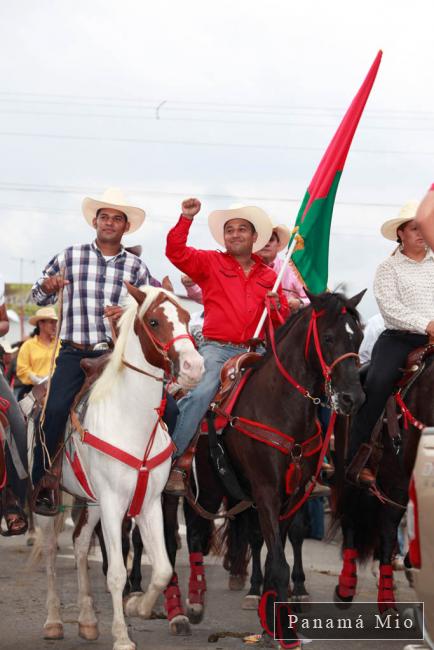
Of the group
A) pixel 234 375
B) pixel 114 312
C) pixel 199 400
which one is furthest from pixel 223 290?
pixel 114 312

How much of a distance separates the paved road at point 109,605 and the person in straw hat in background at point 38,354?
2.35 m

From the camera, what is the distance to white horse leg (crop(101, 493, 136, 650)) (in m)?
7.27

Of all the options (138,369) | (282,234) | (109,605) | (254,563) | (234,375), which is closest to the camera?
(138,369)

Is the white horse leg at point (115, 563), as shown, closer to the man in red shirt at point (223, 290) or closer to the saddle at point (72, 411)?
the saddle at point (72, 411)

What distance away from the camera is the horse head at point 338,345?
7.66 meters

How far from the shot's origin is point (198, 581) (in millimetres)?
9078

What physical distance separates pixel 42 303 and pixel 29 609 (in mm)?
2717

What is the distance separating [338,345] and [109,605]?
141 inches

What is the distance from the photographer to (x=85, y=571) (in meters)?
8.51

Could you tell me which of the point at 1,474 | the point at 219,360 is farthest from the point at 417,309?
the point at 1,474

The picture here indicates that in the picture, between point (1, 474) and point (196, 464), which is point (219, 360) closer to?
point (196, 464)

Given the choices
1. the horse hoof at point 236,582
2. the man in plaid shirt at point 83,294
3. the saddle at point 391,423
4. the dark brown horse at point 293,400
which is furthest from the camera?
the horse hoof at point 236,582

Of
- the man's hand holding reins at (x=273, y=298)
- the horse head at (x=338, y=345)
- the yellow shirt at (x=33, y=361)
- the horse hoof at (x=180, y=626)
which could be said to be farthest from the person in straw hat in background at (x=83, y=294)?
the yellow shirt at (x=33, y=361)

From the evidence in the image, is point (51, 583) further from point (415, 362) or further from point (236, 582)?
point (415, 362)
